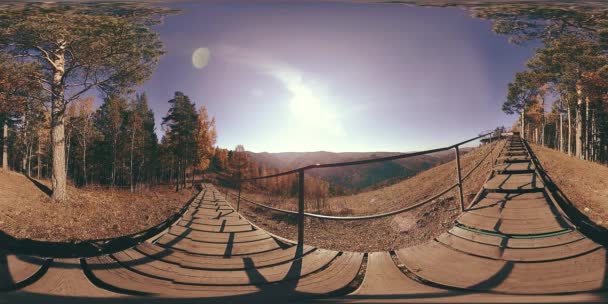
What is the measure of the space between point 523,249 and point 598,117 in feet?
4.69

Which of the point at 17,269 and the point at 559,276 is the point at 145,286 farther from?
the point at 559,276

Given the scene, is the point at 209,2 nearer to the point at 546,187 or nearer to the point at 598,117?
the point at 546,187

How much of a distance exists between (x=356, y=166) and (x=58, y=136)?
204 cm

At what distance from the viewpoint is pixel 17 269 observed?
3.73 ft

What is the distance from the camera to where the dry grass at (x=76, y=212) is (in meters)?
1.21

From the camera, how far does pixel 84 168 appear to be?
136cm

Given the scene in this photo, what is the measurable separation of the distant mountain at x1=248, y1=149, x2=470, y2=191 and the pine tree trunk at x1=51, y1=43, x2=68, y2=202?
1.11 metres

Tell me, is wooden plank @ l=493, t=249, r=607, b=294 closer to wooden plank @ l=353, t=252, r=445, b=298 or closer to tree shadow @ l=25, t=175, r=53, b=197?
wooden plank @ l=353, t=252, r=445, b=298

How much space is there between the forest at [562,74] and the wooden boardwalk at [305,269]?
0.77 meters

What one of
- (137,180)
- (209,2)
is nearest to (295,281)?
(137,180)

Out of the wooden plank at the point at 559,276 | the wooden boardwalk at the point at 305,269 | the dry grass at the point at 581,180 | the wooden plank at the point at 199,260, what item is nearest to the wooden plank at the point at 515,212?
the wooden boardwalk at the point at 305,269

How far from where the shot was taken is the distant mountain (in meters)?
1.36

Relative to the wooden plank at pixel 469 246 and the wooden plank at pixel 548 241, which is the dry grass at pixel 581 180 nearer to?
the wooden plank at pixel 548 241

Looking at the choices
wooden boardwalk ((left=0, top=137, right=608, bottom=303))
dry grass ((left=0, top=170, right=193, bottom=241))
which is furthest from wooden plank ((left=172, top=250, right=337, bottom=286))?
dry grass ((left=0, top=170, right=193, bottom=241))
